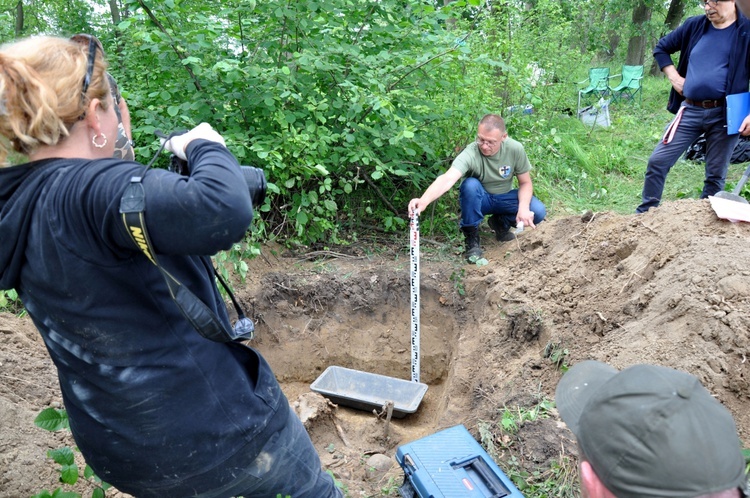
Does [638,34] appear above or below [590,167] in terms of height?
above

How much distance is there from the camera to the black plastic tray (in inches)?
166

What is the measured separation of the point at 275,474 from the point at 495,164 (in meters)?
4.23

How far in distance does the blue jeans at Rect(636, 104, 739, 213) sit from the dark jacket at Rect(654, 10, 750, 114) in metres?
0.26

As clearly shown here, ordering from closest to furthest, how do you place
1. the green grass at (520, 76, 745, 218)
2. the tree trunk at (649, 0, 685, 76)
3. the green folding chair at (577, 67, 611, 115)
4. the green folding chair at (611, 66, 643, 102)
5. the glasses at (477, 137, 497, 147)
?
1. the glasses at (477, 137, 497, 147)
2. the green grass at (520, 76, 745, 218)
3. the green folding chair at (577, 67, 611, 115)
4. the green folding chair at (611, 66, 643, 102)
5. the tree trunk at (649, 0, 685, 76)

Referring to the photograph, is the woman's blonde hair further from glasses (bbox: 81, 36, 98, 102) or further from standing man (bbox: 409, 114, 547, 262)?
standing man (bbox: 409, 114, 547, 262)

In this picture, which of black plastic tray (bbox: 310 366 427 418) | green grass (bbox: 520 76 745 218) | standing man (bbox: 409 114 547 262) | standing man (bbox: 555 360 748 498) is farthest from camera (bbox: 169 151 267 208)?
green grass (bbox: 520 76 745 218)

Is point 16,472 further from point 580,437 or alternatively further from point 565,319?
point 565,319

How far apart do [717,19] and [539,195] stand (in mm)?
2376

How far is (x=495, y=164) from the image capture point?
5.32 metres

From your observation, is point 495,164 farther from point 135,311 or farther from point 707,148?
point 135,311

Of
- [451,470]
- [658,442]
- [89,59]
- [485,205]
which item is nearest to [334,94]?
[485,205]

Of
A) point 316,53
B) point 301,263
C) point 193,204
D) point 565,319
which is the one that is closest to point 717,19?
point 565,319

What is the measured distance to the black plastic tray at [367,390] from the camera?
4.21 m

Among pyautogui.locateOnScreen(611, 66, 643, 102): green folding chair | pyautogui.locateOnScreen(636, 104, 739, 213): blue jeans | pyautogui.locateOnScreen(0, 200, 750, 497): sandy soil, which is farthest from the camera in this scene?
pyautogui.locateOnScreen(611, 66, 643, 102): green folding chair
